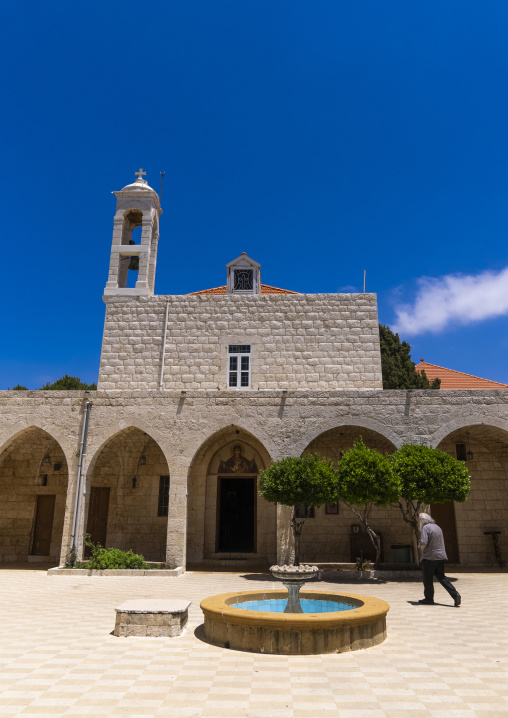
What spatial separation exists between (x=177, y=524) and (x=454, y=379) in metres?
12.7

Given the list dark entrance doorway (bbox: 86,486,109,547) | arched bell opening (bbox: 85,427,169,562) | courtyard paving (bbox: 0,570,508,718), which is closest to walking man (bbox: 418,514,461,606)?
courtyard paving (bbox: 0,570,508,718)

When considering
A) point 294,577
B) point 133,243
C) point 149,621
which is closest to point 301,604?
point 294,577

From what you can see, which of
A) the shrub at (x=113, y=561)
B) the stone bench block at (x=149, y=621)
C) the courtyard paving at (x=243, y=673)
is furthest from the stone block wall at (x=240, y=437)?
the stone bench block at (x=149, y=621)

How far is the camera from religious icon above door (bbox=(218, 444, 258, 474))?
13.7 meters

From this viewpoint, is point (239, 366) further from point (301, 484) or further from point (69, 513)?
point (69, 513)

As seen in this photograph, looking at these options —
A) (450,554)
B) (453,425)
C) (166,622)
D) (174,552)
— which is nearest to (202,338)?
(174,552)

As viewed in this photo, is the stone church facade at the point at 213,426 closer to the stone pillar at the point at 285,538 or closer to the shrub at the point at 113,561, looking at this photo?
the stone pillar at the point at 285,538

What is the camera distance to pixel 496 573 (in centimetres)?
1159

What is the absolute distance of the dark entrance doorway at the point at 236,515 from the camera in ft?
44.2

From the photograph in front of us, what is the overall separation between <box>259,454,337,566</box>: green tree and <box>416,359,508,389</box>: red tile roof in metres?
9.89

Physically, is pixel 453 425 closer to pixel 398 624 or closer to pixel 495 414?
pixel 495 414

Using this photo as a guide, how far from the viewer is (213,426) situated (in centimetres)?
1207

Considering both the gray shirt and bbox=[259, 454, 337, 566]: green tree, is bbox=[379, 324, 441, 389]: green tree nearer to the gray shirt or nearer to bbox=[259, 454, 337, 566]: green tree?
bbox=[259, 454, 337, 566]: green tree

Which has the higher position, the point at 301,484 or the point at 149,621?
the point at 301,484
